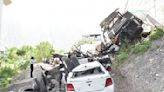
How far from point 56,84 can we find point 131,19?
644cm

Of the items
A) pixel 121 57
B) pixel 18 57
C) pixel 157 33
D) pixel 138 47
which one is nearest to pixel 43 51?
pixel 18 57

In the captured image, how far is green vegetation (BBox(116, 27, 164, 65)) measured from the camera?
20.4 metres

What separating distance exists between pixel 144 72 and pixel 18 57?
46.9 feet

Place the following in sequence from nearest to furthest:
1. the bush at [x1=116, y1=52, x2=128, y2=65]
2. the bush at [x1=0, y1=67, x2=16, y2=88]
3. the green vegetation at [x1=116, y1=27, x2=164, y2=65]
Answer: the green vegetation at [x1=116, y1=27, x2=164, y2=65] < the bush at [x1=116, y1=52, x2=128, y2=65] < the bush at [x1=0, y1=67, x2=16, y2=88]

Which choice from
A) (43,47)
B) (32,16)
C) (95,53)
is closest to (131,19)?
(95,53)

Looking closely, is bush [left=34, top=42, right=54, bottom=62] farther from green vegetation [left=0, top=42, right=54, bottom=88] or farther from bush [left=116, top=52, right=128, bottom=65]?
bush [left=116, top=52, right=128, bottom=65]

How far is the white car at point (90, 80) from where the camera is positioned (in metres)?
14.3

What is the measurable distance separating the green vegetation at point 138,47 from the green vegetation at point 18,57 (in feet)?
22.7

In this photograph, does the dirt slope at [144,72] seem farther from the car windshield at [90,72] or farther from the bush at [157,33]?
the car windshield at [90,72]

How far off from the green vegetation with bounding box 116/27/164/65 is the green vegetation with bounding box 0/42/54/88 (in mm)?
6908

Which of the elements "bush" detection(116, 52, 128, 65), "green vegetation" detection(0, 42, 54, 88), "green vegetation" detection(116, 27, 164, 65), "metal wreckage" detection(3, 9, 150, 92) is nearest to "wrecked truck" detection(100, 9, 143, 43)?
"metal wreckage" detection(3, 9, 150, 92)

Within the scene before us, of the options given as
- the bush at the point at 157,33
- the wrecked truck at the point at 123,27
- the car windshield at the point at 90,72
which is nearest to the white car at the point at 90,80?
the car windshield at the point at 90,72

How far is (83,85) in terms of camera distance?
14.5 meters

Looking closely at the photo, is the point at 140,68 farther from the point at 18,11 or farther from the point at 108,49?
the point at 18,11
